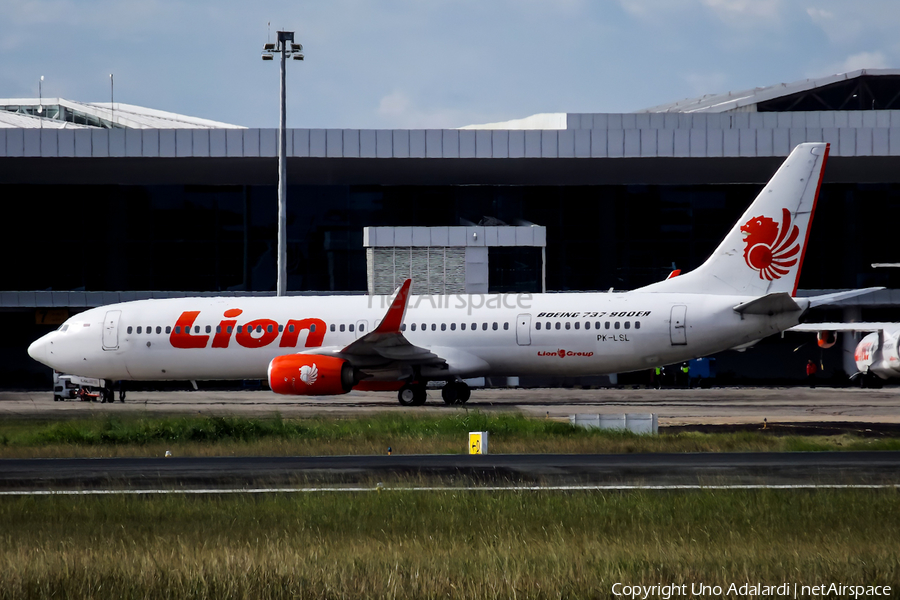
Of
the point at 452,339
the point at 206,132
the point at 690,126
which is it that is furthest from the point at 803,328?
the point at 206,132

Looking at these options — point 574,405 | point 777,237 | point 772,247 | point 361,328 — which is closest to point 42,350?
point 361,328

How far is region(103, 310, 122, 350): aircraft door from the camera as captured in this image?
112 ft

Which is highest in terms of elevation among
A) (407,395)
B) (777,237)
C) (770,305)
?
(777,237)

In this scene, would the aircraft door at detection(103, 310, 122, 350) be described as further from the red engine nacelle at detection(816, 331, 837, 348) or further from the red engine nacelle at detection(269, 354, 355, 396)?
the red engine nacelle at detection(816, 331, 837, 348)

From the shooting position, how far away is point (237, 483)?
47.2 ft

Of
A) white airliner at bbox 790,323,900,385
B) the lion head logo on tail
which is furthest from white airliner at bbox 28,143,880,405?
A: white airliner at bbox 790,323,900,385

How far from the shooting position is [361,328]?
3284 centimetres

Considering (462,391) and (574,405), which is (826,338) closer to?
(574,405)

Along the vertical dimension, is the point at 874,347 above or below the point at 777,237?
below

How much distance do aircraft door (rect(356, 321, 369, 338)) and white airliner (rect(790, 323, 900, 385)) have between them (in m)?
17.1

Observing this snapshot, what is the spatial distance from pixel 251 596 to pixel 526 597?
80.8 inches

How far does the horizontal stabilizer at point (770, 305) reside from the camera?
2952 centimetres

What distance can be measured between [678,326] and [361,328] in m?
9.76

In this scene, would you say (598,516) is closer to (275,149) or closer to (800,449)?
(800,449)
